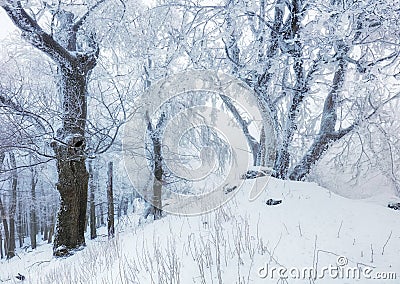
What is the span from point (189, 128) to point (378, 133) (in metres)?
7.16

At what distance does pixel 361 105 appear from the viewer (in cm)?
734

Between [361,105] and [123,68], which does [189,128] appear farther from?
[361,105]

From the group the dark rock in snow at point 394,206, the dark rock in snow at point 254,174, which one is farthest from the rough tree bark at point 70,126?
the dark rock in snow at point 394,206

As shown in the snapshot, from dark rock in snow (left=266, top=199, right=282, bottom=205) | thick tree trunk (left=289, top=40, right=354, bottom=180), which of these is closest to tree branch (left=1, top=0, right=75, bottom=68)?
dark rock in snow (left=266, top=199, right=282, bottom=205)

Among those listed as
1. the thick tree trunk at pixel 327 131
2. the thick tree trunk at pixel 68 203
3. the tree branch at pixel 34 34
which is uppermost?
the tree branch at pixel 34 34

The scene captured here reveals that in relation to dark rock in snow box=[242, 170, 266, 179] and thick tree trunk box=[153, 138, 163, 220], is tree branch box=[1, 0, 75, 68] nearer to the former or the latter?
dark rock in snow box=[242, 170, 266, 179]

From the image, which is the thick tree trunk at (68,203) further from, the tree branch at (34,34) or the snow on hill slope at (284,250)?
the snow on hill slope at (284,250)

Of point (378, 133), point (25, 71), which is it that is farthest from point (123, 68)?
point (378, 133)

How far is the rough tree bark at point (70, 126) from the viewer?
675 centimetres

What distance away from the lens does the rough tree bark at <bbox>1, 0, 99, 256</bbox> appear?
675cm

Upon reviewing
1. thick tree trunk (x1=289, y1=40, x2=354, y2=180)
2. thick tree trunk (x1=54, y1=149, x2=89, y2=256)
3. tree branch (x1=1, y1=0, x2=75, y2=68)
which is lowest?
thick tree trunk (x1=54, y1=149, x2=89, y2=256)

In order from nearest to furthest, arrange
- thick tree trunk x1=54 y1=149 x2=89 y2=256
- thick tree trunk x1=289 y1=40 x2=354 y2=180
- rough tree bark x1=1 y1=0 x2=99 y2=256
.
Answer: rough tree bark x1=1 y1=0 x2=99 y2=256
thick tree trunk x1=54 y1=149 x2=89 y2=256
thick tree trunk x1=289 y1=40 x2=354 y2=180

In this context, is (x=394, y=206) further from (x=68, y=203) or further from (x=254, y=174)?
(x=68, y=203)

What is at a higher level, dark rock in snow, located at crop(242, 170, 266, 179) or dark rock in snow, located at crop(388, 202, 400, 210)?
dark rock in snow, located at crop(242, 170, 266, 179)
